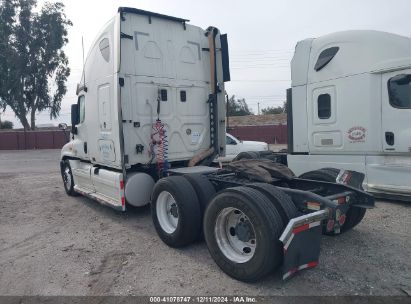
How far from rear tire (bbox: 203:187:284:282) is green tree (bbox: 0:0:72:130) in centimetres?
4175

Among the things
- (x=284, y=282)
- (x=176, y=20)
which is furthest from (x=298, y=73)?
(x=284, y=282)

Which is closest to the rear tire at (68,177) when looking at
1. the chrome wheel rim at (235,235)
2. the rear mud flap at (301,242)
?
the chrome wheel rim at (235,235)

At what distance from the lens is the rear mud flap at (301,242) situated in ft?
10.8

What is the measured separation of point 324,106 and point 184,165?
3.21 m

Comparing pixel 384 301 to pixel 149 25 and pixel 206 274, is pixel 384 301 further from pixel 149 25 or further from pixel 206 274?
pixel 149 25

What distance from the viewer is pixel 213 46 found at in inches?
277

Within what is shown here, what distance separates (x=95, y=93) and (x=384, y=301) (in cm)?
588

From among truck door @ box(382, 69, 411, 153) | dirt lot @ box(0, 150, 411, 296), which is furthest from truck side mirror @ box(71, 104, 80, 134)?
truck door @ box(382, 69, 411, 153)

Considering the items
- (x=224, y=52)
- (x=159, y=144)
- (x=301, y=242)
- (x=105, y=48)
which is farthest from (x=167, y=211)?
(x=224, y=52)

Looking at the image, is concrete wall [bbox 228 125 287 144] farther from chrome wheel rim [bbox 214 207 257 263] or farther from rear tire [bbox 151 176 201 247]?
chrome wheel rim [bbox 214 207 257 263]

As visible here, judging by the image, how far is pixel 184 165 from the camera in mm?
7117

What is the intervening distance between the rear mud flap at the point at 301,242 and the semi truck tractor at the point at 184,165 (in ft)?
0.03

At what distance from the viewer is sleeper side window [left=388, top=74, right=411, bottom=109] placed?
6.44 meters

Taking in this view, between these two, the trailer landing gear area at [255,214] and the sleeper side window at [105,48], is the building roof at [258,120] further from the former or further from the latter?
the trailer landing gear area at [255,214]
